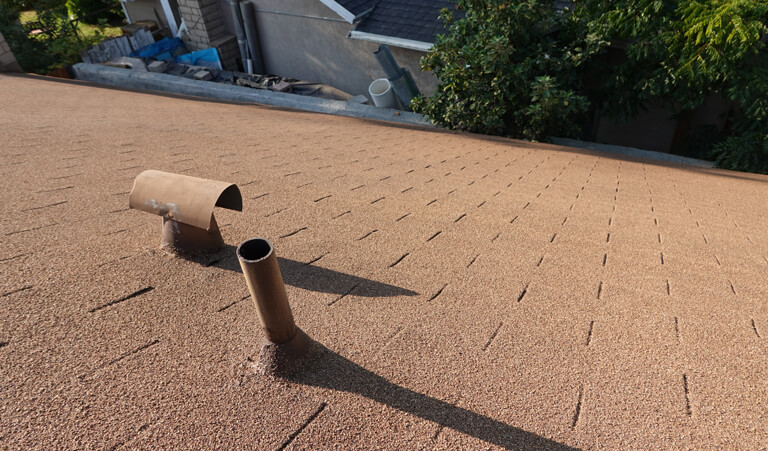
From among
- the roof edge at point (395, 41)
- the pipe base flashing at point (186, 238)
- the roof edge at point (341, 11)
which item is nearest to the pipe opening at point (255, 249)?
the pipe base flashing at point (186, 238)

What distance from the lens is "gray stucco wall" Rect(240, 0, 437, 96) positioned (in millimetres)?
12859

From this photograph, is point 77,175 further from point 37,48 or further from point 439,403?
point 37,48

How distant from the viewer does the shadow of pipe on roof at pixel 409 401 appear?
1.30 metres

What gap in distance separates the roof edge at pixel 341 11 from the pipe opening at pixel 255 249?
11.9 meters

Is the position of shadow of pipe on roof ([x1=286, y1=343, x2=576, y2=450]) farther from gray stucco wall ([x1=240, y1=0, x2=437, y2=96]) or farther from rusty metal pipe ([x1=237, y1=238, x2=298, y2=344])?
gray stucco wall ([x1=240, y1=0, x2=437, y2=96])

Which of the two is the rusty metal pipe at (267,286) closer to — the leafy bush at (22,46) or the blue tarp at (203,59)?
the blue tarp at (203,59)

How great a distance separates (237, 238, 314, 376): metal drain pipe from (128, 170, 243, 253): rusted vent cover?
23.0 inches

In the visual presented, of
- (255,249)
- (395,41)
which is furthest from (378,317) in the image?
(395,41)

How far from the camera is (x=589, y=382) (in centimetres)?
156

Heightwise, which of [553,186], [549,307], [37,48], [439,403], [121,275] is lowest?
[553,186]

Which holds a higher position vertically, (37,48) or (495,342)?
(37,48)

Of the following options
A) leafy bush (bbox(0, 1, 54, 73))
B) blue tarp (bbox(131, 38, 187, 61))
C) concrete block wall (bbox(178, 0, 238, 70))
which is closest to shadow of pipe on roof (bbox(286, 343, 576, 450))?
concrete block wall (bbox(178, 0, 238, 70))

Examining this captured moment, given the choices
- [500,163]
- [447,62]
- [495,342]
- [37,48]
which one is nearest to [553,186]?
[500,163]

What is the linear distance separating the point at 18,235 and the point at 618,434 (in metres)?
2.92
